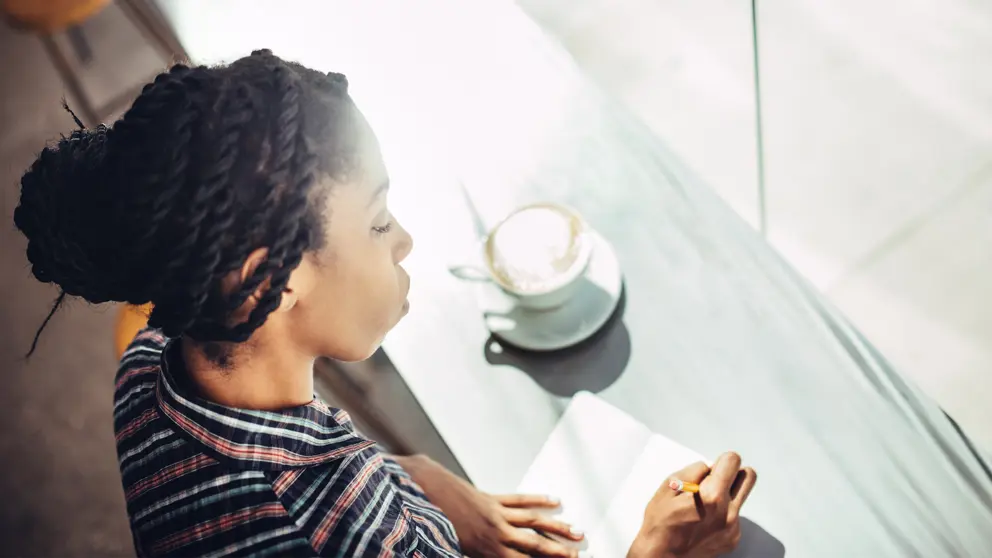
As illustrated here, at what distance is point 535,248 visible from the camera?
2.42 feet

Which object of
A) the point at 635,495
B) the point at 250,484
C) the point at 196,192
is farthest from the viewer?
the point at 635,495

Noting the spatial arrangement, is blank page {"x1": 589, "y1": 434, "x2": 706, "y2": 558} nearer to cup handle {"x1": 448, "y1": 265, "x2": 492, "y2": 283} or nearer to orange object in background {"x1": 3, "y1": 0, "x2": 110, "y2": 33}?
cup handle {"x1": 448, "y1": 265, "x2": 492, "y2": 283}

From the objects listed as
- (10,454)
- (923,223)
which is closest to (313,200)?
(923,223)

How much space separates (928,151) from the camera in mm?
688

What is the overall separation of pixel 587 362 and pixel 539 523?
0.16 m

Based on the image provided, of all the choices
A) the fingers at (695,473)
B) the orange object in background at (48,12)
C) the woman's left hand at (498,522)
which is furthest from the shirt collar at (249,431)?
the orange object in background at (48,12)

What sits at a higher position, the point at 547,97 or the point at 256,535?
the point at 547,97

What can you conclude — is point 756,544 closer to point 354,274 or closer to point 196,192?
point 354,274

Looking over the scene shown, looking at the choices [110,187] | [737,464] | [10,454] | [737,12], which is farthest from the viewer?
[10,454]

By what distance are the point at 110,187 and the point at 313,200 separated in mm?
123

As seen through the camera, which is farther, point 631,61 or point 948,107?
point 631,61

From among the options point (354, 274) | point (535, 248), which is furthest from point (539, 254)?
point (354, 274)

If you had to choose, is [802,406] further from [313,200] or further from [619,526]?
[313,200]

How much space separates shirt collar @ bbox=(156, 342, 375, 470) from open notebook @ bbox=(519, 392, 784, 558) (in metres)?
0.19
